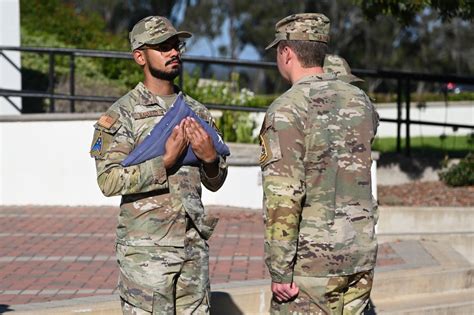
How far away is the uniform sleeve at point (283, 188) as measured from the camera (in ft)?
14.3

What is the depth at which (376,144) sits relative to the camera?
15617 mm

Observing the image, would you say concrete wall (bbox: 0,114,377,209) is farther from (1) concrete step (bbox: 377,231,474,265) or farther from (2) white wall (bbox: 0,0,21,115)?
(2) white wall (bbox: 0,0,21,115)

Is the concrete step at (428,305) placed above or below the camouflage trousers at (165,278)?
below

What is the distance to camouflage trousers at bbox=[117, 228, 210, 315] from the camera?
4551mm

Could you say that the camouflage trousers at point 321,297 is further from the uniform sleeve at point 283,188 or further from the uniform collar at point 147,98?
the uniform collar at point 147,98

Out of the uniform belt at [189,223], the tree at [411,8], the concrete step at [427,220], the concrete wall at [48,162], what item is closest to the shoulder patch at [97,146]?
the uniform belt at [189,223]

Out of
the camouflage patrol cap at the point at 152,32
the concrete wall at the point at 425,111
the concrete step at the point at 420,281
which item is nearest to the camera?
the camouflage patrol cap at the point at 152,32

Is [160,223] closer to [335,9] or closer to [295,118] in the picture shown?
[295,118]

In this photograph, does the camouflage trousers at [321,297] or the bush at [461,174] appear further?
the bush at [461,174]

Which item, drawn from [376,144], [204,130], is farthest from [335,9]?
[204,130]

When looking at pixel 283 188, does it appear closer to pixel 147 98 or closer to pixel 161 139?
pixel 161 139

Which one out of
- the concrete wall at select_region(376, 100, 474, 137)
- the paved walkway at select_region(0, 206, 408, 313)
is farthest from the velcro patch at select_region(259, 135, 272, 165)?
the concrete wall at select_region(376, 100, 474, 137)

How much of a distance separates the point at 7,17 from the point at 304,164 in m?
10.2

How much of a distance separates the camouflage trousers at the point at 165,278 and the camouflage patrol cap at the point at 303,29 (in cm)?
102
